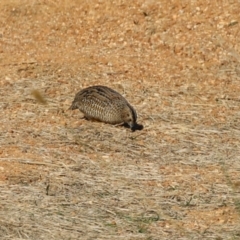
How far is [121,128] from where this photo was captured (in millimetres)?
8773

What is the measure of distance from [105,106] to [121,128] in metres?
0.29

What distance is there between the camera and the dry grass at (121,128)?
20.8 ft

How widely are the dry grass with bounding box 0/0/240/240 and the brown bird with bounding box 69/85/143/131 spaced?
115 mm

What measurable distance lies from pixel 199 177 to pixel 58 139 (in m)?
1.56

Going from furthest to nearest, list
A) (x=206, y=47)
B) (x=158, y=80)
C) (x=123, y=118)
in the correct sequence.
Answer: (x=206, y=47)
(x=158, y=80)
(x=123, y=118)

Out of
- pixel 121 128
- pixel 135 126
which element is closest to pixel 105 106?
pixel 121 128

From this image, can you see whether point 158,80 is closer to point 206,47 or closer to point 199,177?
point 206,47

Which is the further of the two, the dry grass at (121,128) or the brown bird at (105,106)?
the brown bird at (105,106)

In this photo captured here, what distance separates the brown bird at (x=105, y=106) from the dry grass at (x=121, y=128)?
4.5 inches

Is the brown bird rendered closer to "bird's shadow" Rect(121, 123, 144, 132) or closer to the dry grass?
"bird's shadow" Rect(121, 123, 144, 132)

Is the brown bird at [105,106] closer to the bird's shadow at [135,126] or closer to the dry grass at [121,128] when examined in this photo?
the bird's shadow at [135,126]

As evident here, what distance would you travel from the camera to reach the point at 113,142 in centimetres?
822

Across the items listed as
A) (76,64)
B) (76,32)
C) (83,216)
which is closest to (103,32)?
(76,32)

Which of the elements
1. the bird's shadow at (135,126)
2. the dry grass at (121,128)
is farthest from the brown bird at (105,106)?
the dry grass at (121,128)
